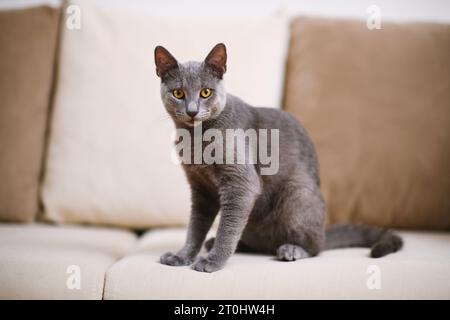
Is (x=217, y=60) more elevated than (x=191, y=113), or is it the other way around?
(x=217, y=60)

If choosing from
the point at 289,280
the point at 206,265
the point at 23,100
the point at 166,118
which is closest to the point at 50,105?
the point at 23,100

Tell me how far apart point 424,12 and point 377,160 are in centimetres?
78

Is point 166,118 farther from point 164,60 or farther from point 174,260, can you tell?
point 174,260

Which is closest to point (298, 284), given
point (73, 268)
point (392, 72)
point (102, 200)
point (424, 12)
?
point (73, 268)

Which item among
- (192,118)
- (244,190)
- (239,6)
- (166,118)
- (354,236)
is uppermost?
(239,6)

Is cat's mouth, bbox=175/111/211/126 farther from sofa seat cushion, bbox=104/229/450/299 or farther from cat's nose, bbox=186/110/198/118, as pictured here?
sofa seat cushion, bbox=104/229/450/299

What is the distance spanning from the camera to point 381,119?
1.74 m

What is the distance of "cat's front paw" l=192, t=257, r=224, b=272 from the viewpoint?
3.84 ft

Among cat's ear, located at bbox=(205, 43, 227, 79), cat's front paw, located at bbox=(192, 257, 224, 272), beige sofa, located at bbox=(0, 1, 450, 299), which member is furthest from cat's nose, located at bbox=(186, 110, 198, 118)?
beige sofa, located at bbox=(0, 1, 450, 299)

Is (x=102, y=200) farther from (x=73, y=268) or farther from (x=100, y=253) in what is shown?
(x=73, y=268)

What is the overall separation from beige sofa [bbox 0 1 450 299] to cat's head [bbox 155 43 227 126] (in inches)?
15.7

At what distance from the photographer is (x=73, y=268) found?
1.17 metres

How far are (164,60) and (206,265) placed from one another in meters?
0.54

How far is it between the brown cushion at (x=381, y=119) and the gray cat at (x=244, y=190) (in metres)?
0.29
